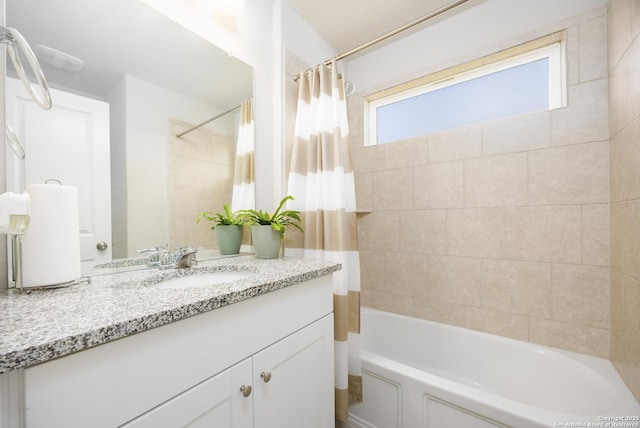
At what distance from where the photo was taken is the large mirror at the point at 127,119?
785 mm

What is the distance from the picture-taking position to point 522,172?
148 cm

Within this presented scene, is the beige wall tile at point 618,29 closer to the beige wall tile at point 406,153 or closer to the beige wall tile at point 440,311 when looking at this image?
the beige wall tile at point 406,153

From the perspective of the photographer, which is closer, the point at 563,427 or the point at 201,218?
the point at 563,427

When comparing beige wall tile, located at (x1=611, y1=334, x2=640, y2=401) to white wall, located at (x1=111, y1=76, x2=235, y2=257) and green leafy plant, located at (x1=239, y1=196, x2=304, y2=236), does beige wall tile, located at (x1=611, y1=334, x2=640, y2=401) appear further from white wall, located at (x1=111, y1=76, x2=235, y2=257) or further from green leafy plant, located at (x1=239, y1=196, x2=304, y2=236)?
white wall, located at (x1=111, y1=76, x2=235, y2=257)

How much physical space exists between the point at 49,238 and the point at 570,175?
7.10 feet

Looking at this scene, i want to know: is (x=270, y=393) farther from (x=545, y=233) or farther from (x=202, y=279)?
(x=545, y=233)

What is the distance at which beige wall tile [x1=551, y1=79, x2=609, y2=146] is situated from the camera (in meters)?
1.28

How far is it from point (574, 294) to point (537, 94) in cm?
115

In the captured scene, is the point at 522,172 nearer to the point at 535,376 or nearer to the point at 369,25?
the point at 535,376

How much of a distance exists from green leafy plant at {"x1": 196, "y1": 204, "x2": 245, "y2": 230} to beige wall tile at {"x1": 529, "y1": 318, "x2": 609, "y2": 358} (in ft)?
5.70

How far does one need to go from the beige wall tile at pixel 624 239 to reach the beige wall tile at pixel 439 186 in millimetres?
667

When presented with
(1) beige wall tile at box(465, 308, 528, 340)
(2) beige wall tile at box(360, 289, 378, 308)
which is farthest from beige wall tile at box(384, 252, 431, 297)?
(1) beige wall tile at box(465, 308, 528, 340)

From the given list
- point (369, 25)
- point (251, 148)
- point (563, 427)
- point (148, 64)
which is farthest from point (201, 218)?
point (369, 25)

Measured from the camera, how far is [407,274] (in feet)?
6.18
